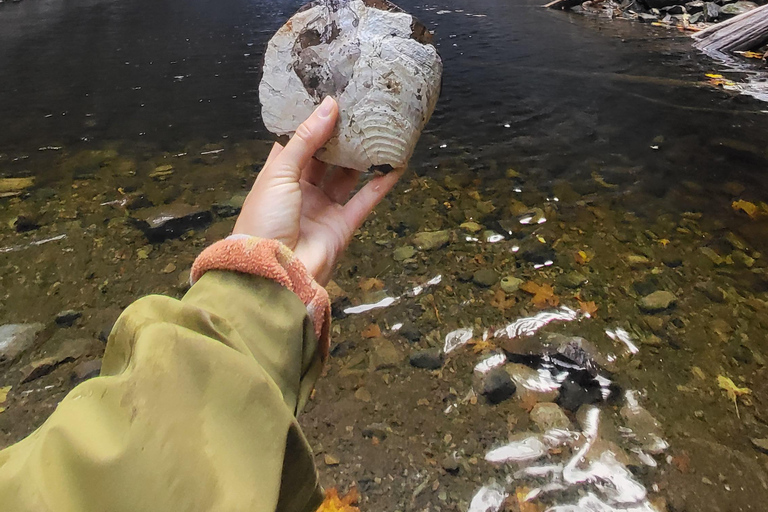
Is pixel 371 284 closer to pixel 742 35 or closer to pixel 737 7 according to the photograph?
pixel 742 35

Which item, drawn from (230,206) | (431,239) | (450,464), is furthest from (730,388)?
(230,206)

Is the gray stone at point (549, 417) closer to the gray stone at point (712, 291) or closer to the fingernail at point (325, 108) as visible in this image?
the gray stone at point (712, 291)

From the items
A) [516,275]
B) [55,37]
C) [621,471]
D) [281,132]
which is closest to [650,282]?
[516,275]

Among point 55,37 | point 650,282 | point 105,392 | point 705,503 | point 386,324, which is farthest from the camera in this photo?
point 55,37

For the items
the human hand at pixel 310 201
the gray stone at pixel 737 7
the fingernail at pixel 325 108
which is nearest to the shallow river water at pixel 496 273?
the human hand at pixel 310 201

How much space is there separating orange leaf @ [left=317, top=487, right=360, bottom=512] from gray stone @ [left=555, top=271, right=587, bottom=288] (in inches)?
61.6

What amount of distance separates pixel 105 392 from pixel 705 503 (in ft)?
6.25

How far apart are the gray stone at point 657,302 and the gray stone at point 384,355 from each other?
1.26 meters

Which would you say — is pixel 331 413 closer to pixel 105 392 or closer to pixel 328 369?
pixel 328 369

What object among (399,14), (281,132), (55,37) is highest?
(399,14)

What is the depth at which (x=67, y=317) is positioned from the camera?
2.55 metres

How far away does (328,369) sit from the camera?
2.27 metres

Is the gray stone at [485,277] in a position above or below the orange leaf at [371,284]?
above

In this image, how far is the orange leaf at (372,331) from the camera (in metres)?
2.45
